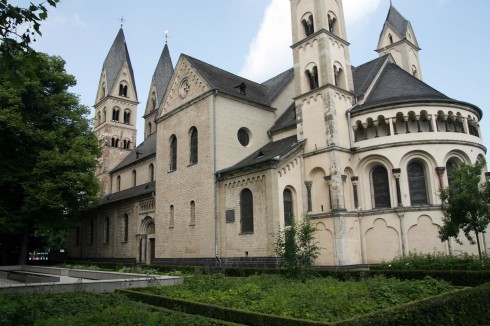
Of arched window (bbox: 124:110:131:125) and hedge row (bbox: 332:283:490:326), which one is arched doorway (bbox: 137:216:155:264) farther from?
hedge row (bbox: 332:283:490:326)

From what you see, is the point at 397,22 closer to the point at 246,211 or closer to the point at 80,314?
the point at 246,211

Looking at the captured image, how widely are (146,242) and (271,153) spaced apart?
49.9ft

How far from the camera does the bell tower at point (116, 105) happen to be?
169 feet

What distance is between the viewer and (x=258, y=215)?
23844 millimetres

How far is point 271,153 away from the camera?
26562 mm

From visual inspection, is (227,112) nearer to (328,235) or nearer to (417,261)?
(328,235)

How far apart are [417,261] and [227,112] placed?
1625 cm

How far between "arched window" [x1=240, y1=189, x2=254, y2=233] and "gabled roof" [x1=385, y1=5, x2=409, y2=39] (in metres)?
20.7

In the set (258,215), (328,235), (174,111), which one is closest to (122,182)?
(174,111)

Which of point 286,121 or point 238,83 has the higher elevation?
point 238,83

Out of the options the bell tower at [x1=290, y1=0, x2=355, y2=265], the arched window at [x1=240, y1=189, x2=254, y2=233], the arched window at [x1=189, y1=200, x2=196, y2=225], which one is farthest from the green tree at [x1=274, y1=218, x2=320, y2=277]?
the arched window at [x1=189, y1=200, x2=196, y2=225]

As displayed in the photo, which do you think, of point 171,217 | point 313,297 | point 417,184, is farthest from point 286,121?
point 313,297

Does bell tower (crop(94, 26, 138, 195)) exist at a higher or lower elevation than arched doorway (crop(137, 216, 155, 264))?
higher

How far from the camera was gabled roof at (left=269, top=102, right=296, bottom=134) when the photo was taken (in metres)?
29.3
